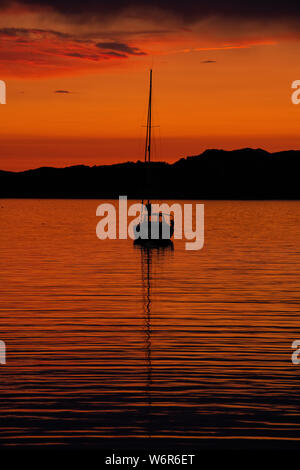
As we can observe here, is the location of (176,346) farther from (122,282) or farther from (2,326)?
(122,282)

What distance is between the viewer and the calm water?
15.1 m

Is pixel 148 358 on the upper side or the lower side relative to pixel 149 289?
lower

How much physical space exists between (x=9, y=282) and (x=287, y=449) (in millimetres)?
30473

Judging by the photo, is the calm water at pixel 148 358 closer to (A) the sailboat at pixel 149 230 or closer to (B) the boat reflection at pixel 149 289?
(B) the boat reflection at pixel 149 289

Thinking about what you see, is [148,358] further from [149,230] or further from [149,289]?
[149,230]

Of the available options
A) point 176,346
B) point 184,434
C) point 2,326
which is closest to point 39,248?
point 2,326

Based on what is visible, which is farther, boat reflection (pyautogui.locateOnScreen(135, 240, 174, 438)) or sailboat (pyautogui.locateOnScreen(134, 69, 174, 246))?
sailboat (pyautogui.locateOnScreen(134, 69, 174, 246))

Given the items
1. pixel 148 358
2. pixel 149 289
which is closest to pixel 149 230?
pixel 149 289

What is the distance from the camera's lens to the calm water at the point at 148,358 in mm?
15070

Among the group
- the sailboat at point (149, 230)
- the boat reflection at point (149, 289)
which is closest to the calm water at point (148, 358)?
the boat reflection at point (149, 289)

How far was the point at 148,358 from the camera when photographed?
21859 mm

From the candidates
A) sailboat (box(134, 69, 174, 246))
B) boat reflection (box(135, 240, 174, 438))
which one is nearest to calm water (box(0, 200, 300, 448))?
boat reflection (box(135, 240, 174, 438))

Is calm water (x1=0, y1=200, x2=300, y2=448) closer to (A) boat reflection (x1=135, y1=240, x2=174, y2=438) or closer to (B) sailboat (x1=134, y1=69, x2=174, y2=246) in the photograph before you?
(A) boat reflection (x1=135, y1=240, x2=174, y2=438)

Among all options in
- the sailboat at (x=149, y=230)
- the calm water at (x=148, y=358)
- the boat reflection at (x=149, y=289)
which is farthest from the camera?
the sailboat at (x=149, y=230)
